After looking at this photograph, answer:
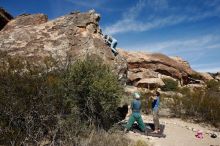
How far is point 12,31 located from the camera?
1543 centimetres

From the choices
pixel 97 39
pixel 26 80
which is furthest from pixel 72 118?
pixel 97 39

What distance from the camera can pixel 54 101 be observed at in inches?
411

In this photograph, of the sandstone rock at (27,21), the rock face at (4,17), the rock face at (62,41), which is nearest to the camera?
the rock face at (62,41)

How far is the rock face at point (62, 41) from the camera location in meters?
13.4

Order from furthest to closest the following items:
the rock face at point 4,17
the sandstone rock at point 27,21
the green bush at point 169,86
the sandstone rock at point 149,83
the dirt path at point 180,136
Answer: the green bush at point 169,86 < the sandstone rock at point 149,83 < the rock face at point 4,17 < the sandstone rock at point 27,21 < the dirt path at point 180,136

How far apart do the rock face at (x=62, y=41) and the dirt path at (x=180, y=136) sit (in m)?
3.31

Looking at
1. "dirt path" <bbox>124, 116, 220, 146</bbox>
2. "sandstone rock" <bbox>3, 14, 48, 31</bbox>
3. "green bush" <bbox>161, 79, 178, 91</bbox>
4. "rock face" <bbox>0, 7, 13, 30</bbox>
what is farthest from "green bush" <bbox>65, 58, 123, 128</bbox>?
"green bush" <bbox>161, 79, 178, 91</bbox>

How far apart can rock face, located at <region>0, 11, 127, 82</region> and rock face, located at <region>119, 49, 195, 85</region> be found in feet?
59.9

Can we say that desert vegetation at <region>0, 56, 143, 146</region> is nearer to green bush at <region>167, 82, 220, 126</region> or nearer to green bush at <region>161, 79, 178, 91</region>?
green bush at <region>167, 82, 220, 126</region>

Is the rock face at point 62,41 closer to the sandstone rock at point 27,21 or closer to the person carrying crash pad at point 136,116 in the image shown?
the sandstone rock at point 27,21

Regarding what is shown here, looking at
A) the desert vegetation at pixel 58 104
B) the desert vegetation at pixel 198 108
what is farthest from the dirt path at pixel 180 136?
the desert vegetation at pixel 58 104

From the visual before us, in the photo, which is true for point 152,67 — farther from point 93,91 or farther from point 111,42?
point 93,91

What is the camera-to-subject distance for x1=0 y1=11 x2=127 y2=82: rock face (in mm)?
Answer: 13391

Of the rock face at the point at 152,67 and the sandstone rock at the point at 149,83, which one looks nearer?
the sandstone rock at the point at 149,83
